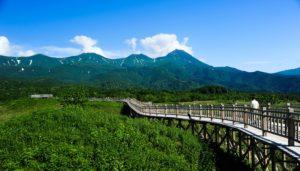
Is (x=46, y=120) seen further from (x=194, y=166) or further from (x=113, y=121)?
(x=194, y=166)

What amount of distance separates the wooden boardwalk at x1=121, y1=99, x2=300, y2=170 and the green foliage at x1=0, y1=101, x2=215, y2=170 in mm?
→ 2931

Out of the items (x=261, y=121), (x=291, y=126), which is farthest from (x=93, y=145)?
(x=291, y=126)

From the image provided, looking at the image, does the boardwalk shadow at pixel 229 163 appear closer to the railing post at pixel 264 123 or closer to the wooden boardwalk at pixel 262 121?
the wooden boardwalk at pixel 262 121

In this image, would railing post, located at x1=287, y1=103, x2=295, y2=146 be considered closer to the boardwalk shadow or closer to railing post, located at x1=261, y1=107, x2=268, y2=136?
railing post, located at x1=261, y1=107, x2=268, y2=136

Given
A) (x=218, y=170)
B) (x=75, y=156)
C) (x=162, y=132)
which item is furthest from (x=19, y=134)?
(x=218, y=170)

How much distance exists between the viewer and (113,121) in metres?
26.0

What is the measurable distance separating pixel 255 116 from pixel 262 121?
6.18ft

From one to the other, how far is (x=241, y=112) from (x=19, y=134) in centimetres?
1227

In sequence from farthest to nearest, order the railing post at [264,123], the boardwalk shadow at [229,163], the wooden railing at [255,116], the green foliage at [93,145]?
the boardwalk shadow at [229,163]
the railing post at [264,123]
the green foliage at [93,145]
the wooden railing at [255,116]

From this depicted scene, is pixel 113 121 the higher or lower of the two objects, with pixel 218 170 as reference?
higher

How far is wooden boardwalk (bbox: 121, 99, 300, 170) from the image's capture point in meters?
15.8

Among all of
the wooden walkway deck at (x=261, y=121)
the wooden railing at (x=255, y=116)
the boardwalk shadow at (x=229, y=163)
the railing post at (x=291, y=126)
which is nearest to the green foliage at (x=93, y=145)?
the boardwalk shadow at (x=229, y=163)

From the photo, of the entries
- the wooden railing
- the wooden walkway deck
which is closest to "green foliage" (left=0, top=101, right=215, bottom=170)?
the wooden walkway deck

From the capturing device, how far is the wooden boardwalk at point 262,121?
15.8 meters
